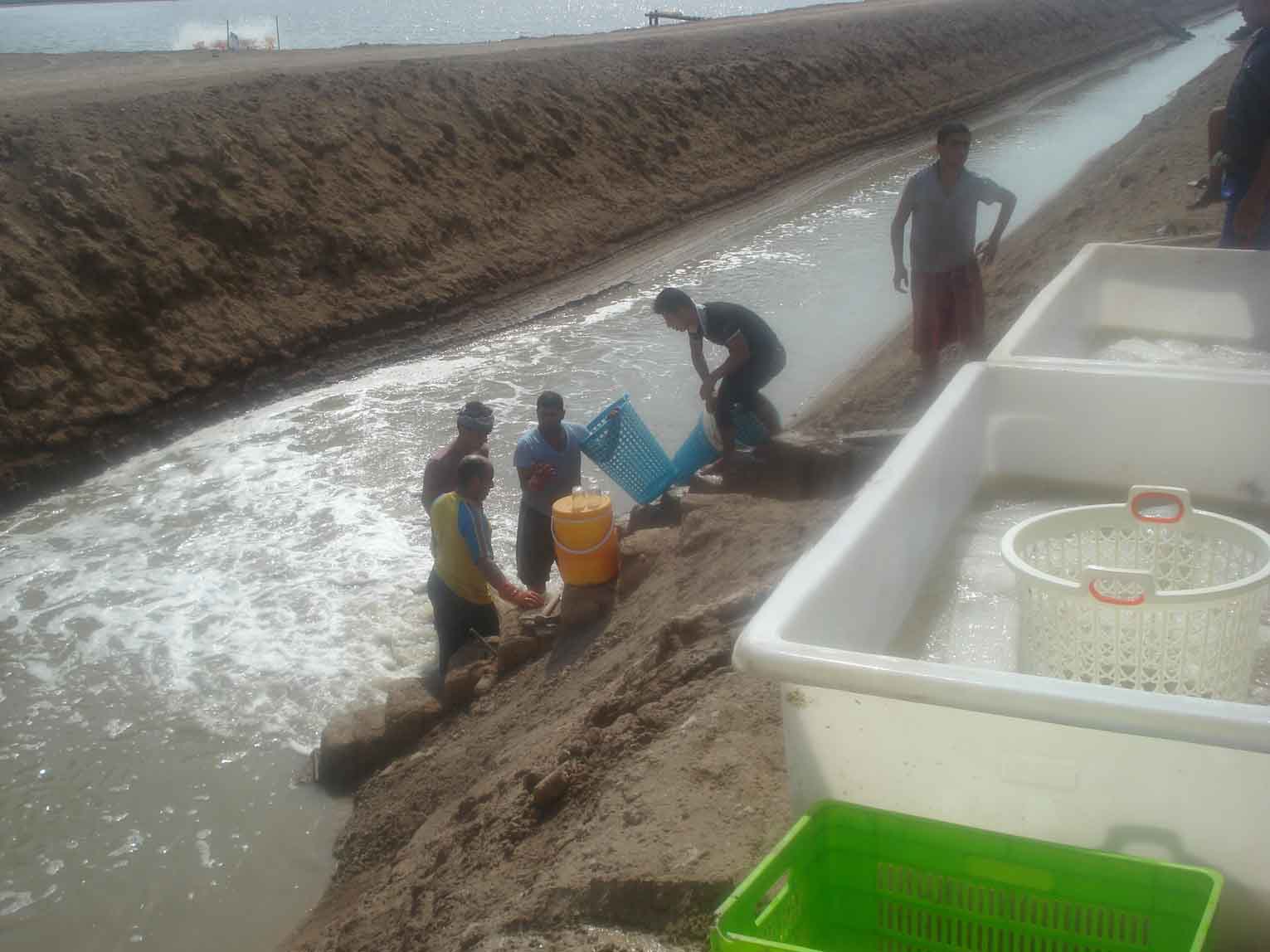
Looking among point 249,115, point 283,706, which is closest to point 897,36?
point 249,115

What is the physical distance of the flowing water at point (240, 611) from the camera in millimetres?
5625

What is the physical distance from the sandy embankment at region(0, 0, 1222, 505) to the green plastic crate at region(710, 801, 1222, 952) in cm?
951

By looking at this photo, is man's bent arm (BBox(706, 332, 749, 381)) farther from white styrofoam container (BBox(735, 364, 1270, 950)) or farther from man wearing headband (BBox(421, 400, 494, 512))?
white styrofoam container (BBox(735, 364, 1270, 950))

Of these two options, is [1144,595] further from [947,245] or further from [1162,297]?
[947,245]

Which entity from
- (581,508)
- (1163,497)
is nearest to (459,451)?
(581,508)

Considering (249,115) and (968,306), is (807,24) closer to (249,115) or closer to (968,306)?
(249,115)

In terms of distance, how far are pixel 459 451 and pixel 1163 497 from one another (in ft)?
14.4

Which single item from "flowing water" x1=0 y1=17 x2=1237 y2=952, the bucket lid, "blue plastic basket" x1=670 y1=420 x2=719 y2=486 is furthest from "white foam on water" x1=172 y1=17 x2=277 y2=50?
the bucket lid

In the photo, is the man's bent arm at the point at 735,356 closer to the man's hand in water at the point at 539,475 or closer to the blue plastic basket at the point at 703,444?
the blue plastic basket at the point at 703,444

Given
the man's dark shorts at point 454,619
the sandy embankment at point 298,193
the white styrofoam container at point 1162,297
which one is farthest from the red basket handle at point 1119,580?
the sandy embankment at point 298,193

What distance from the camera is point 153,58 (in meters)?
22.7

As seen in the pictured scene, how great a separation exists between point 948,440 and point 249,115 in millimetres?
12832

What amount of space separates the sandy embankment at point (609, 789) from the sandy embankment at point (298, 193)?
A: 638cm

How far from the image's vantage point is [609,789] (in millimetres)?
3705
